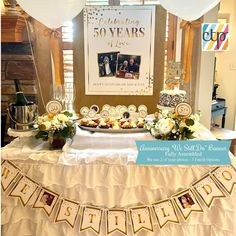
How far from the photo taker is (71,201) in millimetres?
1395

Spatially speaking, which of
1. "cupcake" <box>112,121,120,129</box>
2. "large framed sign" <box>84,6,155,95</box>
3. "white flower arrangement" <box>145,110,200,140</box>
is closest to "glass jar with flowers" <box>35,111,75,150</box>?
"cupcake" <box>112,121,120,129</box>

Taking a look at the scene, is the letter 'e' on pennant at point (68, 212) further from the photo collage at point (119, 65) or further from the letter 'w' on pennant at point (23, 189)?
the photo collage at point (119, 65)

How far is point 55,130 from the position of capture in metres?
1.48

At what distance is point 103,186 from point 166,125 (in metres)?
0.48

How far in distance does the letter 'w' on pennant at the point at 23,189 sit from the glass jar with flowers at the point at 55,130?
0.72 feet

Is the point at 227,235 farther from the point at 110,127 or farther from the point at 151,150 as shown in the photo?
the point at 110,127

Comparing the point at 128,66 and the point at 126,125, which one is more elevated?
the point at 128,66

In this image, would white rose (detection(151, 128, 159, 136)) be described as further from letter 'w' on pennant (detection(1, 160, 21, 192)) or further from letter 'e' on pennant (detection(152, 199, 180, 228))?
letter 'w' on pennant (detection(1, 160, 21, 192))

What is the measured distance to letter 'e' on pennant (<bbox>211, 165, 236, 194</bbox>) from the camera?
1354 mm

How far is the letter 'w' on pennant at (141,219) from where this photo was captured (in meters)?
1.38

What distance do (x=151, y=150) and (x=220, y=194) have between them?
17.8 inches

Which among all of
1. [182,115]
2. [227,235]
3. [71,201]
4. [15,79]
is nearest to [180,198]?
[227,235]

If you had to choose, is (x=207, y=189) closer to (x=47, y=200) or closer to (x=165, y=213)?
(x=165, y=213)

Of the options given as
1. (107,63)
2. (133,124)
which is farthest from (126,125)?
(107,63)
